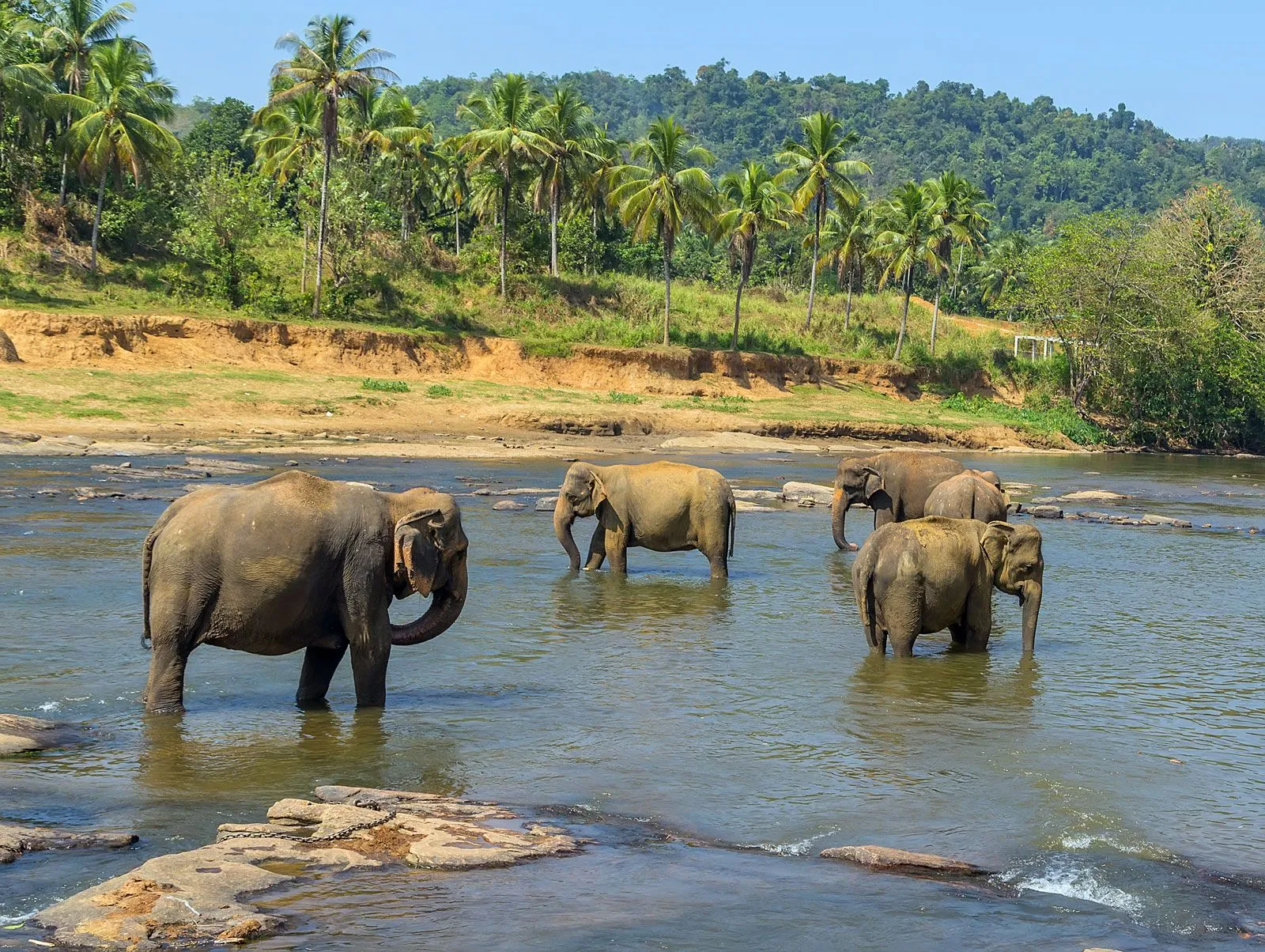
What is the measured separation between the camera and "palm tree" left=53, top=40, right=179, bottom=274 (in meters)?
46.0

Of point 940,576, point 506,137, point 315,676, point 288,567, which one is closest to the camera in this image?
point 288,567

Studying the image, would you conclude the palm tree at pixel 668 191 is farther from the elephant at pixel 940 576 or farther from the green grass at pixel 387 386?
the elephant at pixel 940 576

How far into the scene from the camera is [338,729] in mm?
10016

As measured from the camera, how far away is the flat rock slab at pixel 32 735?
909cm

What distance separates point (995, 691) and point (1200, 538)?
15.4 m

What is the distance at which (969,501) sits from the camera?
18.4m

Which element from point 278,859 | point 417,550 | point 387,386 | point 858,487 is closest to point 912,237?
point 387,386

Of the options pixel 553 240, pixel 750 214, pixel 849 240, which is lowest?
pixel 553 240

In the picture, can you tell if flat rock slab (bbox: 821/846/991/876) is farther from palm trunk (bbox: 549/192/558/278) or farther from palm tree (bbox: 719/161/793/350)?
palm trunk (bbox: 549/192/558/278)

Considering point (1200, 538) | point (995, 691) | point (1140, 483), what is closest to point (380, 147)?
point (1140, 483)

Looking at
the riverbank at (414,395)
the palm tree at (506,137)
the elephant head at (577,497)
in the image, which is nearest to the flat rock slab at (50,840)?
the elephant head at (577,497)

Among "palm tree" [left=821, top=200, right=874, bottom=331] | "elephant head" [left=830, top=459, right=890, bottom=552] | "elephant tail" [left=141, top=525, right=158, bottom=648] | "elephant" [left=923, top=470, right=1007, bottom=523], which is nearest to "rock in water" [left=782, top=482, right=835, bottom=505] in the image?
"elephant head" [left=830, top=459, right=890, bottom=552]

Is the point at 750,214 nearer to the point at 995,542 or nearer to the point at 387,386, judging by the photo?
the point at 387,386

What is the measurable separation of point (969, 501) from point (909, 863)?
11.4 metres
